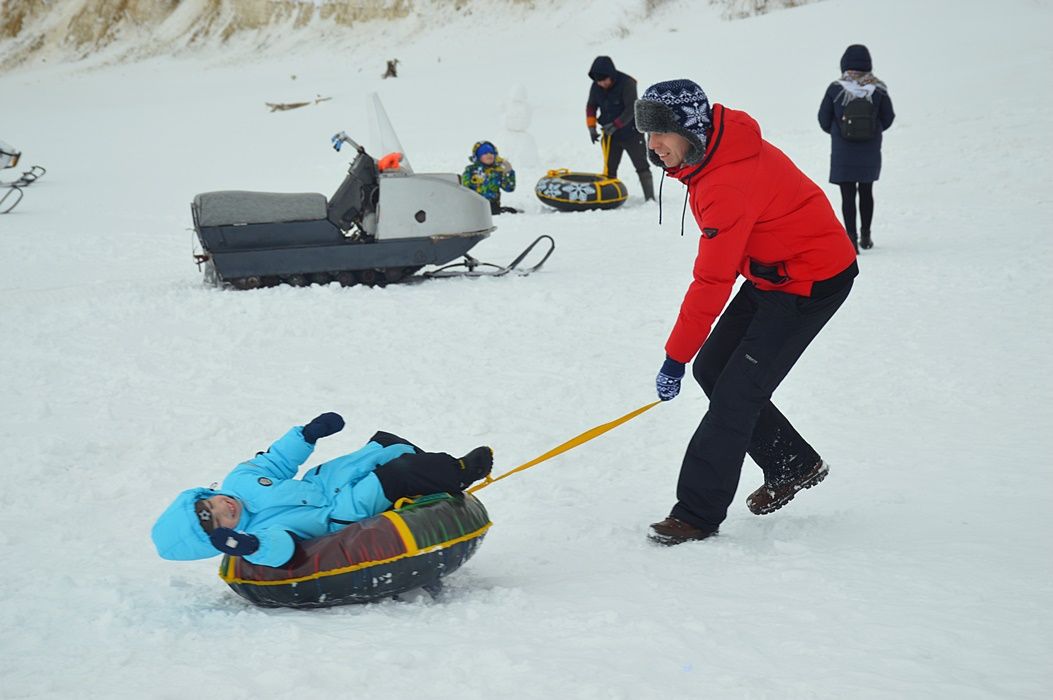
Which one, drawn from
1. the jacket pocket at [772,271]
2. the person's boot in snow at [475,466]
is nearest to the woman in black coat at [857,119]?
the jacket pocket at [772,271]

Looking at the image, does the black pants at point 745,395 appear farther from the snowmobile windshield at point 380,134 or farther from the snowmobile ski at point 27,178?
the snowmobile ski at point 27,178

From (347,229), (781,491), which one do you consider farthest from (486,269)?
(781,491)

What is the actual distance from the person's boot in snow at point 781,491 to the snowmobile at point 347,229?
4052 mm

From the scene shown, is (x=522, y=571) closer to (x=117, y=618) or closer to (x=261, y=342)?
(x=117, y=618)

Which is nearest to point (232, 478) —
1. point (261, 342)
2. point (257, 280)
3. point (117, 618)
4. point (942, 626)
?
point (117, 618)

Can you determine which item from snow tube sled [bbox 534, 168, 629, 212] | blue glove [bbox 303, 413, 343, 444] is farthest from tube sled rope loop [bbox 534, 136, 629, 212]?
blue glove [bbox 303, 413, 343, 444]

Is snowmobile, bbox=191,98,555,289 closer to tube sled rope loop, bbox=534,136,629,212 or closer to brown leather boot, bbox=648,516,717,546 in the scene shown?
tube sled rope loop, bbox=534,136,629,212

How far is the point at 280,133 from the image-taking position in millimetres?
18125

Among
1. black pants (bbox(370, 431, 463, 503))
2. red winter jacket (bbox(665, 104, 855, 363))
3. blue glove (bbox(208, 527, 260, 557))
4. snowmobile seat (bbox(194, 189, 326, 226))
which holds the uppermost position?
red winter jacket (bbox(665, 104, 855, 363))

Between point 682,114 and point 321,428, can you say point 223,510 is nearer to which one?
point 321,428

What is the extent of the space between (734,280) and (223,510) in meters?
1.69

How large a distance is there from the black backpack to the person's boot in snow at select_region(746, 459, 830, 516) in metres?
4.62

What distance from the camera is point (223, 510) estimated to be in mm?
2865

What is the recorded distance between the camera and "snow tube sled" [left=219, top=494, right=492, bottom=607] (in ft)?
9.34
